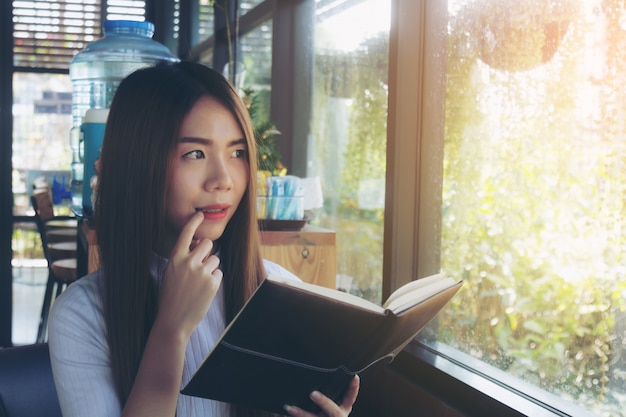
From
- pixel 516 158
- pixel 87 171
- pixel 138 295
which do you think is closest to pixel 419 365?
pixel 516 158

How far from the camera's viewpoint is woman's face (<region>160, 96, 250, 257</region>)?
120 cm

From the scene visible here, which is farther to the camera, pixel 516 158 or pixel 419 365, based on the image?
pixel 419 365

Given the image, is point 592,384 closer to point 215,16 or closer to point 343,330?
point 343,330

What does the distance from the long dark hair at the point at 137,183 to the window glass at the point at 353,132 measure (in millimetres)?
1050

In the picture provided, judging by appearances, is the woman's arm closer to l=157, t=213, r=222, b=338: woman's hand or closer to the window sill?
l=157, t=213, r=222, b=338: woman's hand

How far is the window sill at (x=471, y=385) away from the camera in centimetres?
138

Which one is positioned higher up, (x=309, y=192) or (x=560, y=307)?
(x=309, y=192)

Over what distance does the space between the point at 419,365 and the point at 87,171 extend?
1.00 meters

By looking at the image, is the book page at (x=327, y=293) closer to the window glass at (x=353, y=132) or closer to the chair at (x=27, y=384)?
the chair at (x=27, y=384)

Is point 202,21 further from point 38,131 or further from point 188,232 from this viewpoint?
point 188,232

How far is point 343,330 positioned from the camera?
0.95m

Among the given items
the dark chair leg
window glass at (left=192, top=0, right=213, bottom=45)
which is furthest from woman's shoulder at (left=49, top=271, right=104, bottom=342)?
window glass at (left=192, top=0, right=213, bottom=45)

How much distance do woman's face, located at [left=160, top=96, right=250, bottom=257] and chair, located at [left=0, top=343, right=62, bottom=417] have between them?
0.30m

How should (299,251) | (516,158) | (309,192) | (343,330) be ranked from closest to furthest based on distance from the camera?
(343,330)
(516,158)
(299,251)
(309,192)
